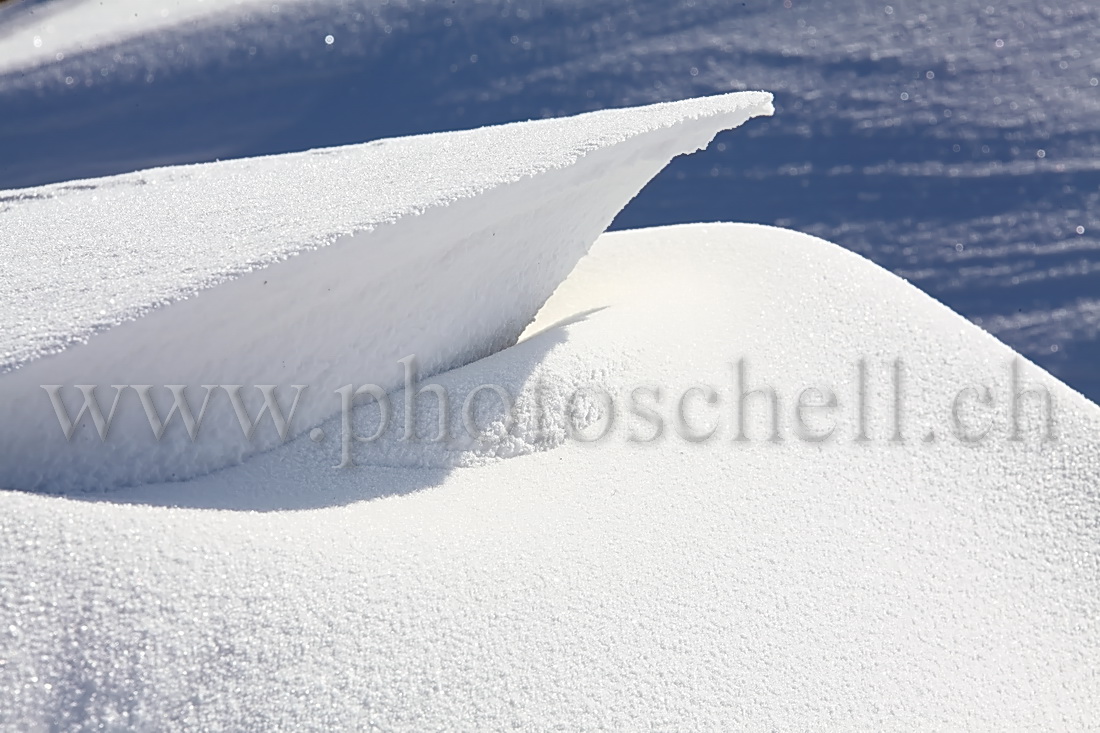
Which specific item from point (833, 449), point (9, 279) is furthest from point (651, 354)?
point (9, 279)

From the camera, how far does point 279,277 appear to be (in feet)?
2.63

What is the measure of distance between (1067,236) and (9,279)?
1831mm

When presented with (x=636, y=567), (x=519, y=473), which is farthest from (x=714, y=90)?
(x=636, y=567)

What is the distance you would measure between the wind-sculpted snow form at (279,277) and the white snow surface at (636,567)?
1.9 inches

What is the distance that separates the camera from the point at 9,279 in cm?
83

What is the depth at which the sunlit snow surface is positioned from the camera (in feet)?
6.48

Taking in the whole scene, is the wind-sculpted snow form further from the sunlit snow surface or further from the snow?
the sunlit snow surface

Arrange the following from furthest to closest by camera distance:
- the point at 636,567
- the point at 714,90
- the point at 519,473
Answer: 1. the point at 714,90
2. the point at 519,473
3. the point at 636,567

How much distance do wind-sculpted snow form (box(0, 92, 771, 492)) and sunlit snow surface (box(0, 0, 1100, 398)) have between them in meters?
1.00

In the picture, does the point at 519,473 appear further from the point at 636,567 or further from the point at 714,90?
the point at 714,90

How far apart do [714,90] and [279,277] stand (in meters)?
1.66

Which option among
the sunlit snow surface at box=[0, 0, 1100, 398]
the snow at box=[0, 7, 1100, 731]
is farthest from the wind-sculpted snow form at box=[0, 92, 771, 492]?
the sunlit snow surface at box=[0, 0, 1100, 398]

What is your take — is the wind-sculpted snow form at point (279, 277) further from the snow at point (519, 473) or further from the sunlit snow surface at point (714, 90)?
the sunlit snow surface at point (714, 90)

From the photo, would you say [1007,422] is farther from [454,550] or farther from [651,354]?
[454,550]
